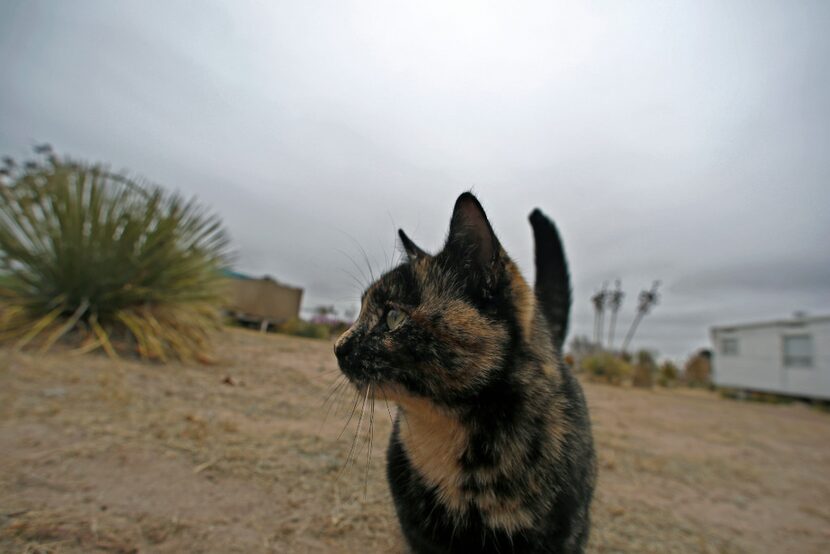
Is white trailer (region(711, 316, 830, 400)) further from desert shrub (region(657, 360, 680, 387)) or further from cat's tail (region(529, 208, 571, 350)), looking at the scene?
cat's tail (region(529, 208, 571, 350))

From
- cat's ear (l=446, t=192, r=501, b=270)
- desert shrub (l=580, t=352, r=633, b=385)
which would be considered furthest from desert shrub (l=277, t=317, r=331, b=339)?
desert shrub (l=580, t=352, r=633, b=385)

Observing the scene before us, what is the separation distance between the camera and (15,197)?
561 cm

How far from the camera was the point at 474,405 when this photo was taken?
1528 mm

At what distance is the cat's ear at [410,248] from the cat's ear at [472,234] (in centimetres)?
26

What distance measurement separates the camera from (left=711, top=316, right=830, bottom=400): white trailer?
1631 cm

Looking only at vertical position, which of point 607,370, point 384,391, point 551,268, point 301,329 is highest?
point 551,268

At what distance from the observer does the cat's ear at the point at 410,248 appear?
200 cm

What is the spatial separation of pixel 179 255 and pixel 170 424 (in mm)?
3991

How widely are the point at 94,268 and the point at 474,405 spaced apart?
5980 mm

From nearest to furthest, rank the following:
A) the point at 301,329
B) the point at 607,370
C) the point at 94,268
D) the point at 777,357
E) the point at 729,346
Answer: the point at 94,268
the point at 301,329
the point at 607,370
the point at 777,357
the point at 729,346

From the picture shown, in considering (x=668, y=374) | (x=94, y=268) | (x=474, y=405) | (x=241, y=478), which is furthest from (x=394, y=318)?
(x=668, y=374)

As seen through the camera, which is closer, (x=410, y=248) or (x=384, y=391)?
(x=384, y=391)

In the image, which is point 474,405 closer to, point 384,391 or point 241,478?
point 384,391

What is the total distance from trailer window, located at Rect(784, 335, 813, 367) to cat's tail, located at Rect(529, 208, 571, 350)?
20.9 m
